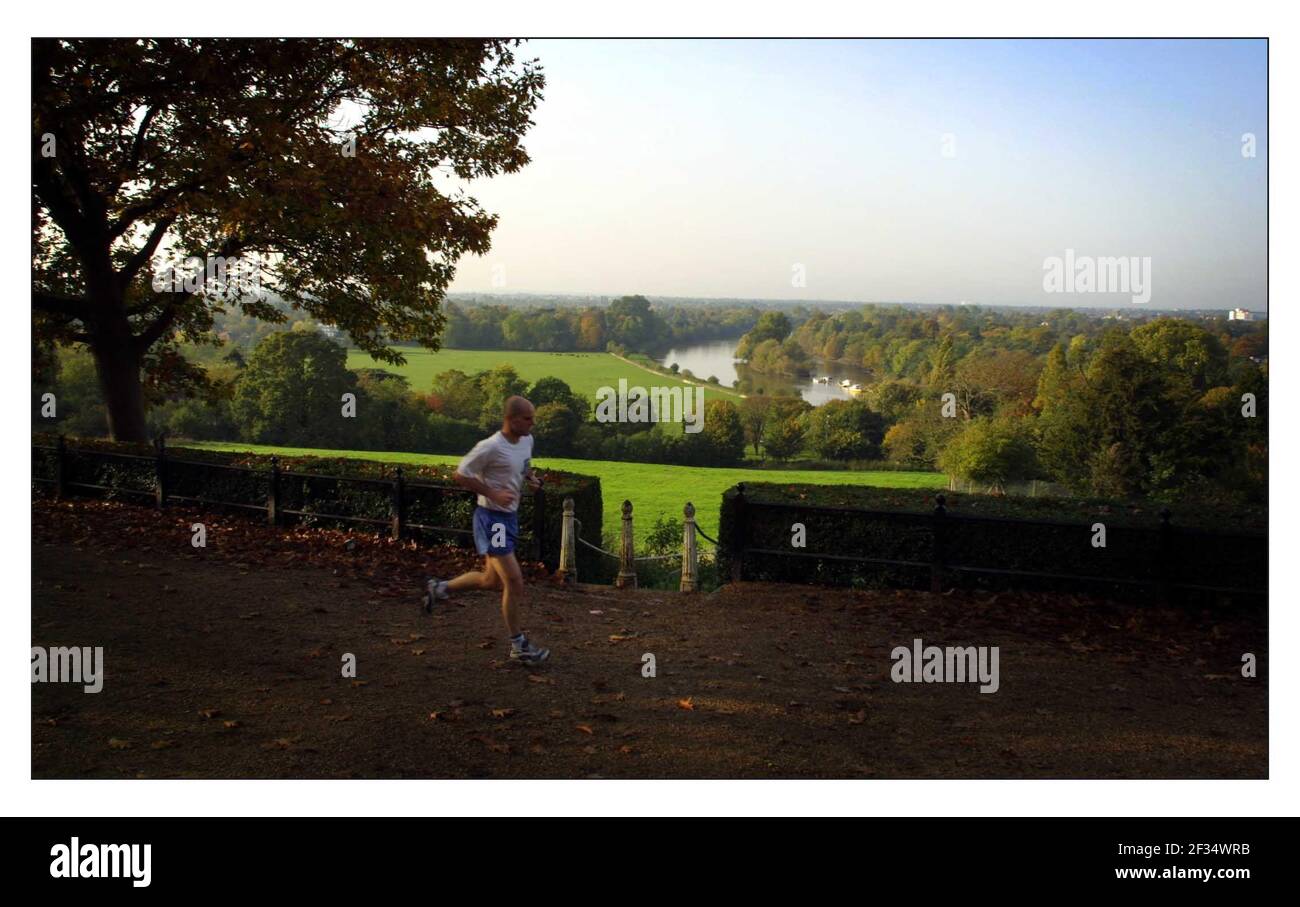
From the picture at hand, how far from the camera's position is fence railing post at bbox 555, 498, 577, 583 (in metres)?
11.0

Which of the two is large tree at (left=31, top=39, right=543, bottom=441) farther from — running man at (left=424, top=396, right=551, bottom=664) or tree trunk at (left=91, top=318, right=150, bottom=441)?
running man at (left=424, top=396, right=551, bottom=664)

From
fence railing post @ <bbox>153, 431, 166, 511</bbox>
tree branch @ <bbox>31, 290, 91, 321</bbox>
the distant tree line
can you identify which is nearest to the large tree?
tree branch @ <bbox>31, 290, 91, 321</bbox>

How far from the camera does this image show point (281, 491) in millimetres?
13102

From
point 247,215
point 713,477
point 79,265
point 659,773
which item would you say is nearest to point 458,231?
point 247,215

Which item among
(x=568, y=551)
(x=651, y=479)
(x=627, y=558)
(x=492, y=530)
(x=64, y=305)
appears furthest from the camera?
(x=651, y=479)

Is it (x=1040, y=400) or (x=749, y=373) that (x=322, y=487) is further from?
(x=1040, y=400)

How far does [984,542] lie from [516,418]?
5.30 meters

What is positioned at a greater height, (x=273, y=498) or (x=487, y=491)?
(x=487, y=491)

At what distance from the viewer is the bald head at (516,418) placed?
724 centimetres

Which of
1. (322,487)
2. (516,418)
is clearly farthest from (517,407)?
(322,487)

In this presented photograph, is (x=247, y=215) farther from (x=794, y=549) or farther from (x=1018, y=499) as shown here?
(x=1018, y=499)

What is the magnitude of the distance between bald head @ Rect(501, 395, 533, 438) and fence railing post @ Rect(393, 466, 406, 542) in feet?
16.8

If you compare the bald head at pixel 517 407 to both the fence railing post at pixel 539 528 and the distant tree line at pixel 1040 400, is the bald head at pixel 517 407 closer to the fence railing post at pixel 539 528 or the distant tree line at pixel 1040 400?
the fence railing post at pixel 539 528

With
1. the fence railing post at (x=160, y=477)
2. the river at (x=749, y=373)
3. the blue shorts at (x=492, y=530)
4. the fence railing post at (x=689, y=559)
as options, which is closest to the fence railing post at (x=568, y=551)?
the fence railing post at (x=689, y=559)
